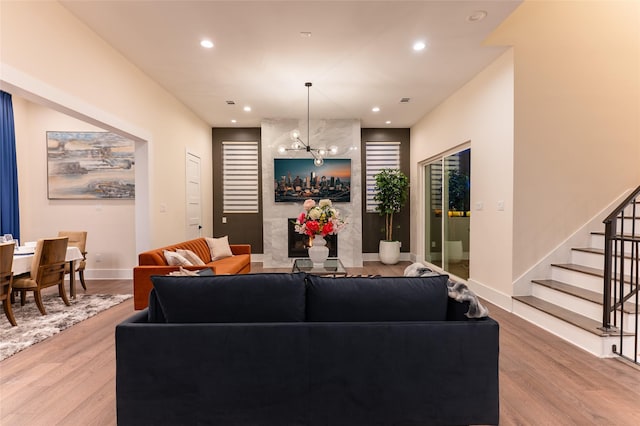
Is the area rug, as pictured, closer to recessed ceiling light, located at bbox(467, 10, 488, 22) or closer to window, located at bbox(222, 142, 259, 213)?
window, located at bbox(222, 142, 259, 213)

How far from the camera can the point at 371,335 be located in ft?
5.54

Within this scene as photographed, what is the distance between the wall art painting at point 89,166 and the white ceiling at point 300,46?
1624mm

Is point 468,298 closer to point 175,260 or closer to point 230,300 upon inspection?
point 230,300

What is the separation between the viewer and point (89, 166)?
224 inches

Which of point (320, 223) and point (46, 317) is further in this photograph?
point (320, 223)

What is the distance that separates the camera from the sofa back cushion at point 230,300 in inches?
68.9

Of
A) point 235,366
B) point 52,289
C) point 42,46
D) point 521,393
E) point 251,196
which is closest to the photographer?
point 235,366

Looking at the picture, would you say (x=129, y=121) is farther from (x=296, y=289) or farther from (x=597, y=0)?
(x=597, y=0)

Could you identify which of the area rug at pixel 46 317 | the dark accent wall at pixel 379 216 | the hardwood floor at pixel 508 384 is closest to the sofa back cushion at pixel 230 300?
the hardwood floor at pixel 508 384

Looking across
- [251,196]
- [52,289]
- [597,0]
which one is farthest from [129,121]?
[597,0]

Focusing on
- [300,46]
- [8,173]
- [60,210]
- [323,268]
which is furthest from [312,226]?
[8,173]

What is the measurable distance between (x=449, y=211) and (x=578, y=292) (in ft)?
8.79

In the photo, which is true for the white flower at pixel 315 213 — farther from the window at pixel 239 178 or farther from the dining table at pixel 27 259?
the window at pixel 239 178

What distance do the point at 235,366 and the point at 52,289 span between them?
503 cm
